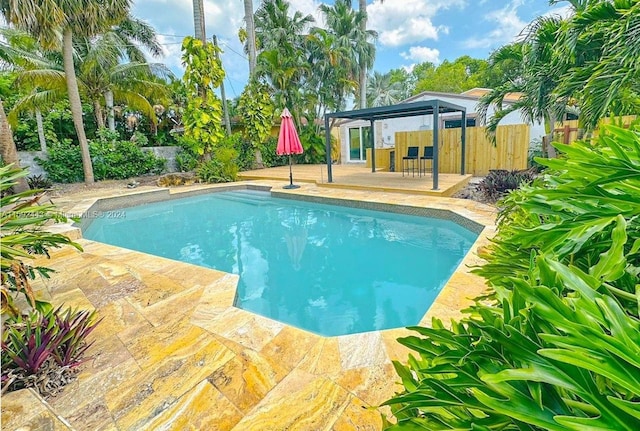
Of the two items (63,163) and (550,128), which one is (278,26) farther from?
(550,128)

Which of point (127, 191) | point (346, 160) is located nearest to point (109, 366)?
point (127, 191)

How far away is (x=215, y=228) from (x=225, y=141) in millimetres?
7479

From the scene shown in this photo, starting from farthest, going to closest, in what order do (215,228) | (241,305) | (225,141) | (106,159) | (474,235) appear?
1. (225,141)
2. (106,159)
3. (215,228)
4. (474,235)
5. (241,305)

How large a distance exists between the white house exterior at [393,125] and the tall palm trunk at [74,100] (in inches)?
474

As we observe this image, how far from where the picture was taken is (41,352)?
215 centimetres

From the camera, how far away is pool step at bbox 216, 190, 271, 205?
1063 cm

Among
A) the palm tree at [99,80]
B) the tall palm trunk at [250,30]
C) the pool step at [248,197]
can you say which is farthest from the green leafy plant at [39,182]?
the tall palm trunk at [250,30]

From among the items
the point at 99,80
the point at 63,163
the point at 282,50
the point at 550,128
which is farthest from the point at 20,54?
the point at 550,128

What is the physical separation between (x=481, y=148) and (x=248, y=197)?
833 centimetres

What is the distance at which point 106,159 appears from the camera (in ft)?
41.3

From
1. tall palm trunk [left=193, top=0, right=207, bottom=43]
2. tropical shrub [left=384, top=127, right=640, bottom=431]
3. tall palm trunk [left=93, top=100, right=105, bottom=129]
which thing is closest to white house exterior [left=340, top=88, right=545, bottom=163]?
tall palm trunk [left=193, top=0, right=207, bottom=43]

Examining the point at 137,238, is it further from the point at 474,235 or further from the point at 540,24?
the point at 540,24

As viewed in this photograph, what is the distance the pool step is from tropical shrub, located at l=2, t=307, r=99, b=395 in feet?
26.2

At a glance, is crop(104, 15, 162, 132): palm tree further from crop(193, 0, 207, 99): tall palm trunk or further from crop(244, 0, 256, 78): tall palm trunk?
crop(244, 0, 256, 78): tall palm trunk
